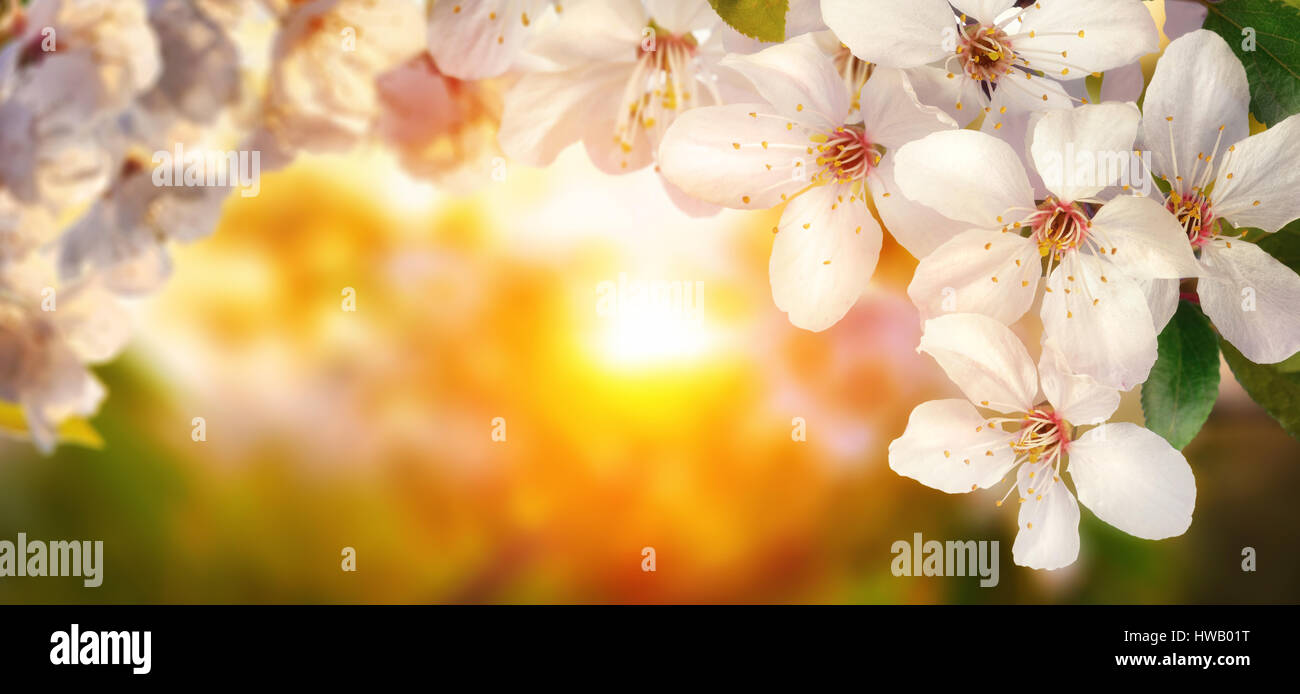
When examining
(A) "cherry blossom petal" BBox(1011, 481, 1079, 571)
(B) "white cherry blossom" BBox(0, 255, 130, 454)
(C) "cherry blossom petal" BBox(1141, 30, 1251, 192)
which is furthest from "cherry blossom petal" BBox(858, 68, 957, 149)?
(B) "white cherry blossom" BBox(0, 255, 130, 454)

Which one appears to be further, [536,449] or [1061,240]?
[536,449]

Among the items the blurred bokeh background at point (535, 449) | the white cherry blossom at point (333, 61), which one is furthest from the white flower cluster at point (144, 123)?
the blurred bokeh background at point (535, 449)

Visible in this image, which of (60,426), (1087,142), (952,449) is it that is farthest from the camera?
(60,426)

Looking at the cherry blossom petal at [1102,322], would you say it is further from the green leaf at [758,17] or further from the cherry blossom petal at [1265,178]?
the green leaf at [758,17]

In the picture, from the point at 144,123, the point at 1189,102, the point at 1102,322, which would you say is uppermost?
the point at 144,123

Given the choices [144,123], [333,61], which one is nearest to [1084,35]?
[333,61]

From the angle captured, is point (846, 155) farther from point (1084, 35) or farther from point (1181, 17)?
point (1181, 17)

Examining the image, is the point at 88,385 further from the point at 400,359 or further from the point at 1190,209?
the point at 1190,209
